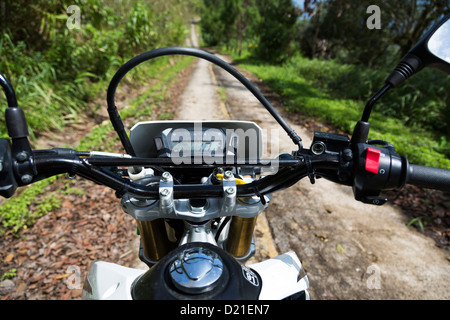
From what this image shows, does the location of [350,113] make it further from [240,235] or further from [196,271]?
[196,271]

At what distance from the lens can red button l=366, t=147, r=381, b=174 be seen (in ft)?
2.69

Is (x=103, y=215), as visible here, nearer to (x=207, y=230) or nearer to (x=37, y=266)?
(x=37, y=266)

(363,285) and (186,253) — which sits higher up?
(186,253)

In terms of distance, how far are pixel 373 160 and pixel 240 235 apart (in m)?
0.68

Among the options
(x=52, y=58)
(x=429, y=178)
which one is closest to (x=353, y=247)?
(x=429, y=178)

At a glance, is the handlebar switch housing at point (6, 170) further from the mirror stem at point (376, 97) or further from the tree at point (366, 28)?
the tree at point (366, 28)

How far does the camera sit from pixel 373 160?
0.82 meters

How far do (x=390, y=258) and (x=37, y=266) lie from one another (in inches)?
138

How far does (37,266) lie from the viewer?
97.8 inches

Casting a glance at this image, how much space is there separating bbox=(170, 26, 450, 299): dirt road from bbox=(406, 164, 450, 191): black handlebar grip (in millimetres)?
1896

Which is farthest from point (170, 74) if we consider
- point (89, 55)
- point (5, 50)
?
point (5, 50)

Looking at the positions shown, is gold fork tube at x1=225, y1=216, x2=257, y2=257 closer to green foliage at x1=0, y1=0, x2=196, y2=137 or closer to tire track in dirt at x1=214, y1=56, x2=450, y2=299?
tire track in dirt at x1=214, y1=56, x2=450, y2=299

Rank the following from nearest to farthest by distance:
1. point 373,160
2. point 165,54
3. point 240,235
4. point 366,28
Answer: point 373,160, point 165,54, point 240,235, point 366,28

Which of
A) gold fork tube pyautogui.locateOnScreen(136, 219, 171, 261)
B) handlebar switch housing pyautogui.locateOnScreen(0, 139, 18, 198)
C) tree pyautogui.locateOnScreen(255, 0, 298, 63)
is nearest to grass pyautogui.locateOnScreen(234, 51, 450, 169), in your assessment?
gold fork tube pyautogui.locateOnScreen(136, 219, 171, 261)
